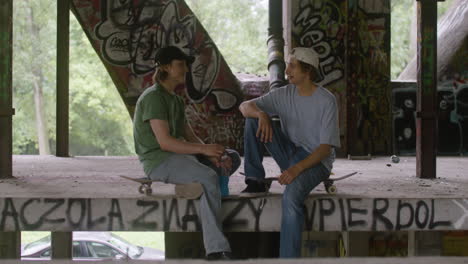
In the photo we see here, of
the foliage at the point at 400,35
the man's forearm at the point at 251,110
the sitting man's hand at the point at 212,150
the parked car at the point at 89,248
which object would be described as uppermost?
the foliage at the point at 400,35

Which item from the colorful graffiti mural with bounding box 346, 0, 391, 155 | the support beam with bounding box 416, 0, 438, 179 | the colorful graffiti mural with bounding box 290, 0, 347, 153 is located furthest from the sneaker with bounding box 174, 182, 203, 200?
the colorful graffiti mural with bounding box 346, 0, 391, 155

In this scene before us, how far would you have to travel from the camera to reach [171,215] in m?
4.77

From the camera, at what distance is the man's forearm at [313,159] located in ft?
15.0

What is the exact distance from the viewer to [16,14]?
2573cm

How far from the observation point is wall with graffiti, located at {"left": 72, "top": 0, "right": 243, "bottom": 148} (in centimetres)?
1163

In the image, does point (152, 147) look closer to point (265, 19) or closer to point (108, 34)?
point (108, 34)

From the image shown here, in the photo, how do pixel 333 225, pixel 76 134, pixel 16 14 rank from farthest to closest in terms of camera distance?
pixel 76 134, pixel 16 14, pixel 333 225

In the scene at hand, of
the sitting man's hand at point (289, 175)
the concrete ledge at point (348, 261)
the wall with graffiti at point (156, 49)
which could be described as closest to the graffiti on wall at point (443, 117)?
the wall with graffiti at point (156, 49)

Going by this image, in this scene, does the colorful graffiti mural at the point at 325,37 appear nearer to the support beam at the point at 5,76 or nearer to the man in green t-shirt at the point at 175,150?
the support beam at the point at 5,76

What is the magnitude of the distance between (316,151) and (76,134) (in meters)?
27.2

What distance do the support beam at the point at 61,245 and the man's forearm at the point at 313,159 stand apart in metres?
5.54

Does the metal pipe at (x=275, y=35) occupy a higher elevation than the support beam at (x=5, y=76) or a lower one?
higher

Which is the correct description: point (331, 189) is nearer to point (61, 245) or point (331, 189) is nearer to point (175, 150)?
point (175, 150)

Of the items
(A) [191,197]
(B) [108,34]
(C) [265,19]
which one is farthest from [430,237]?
(C) [265,19]
